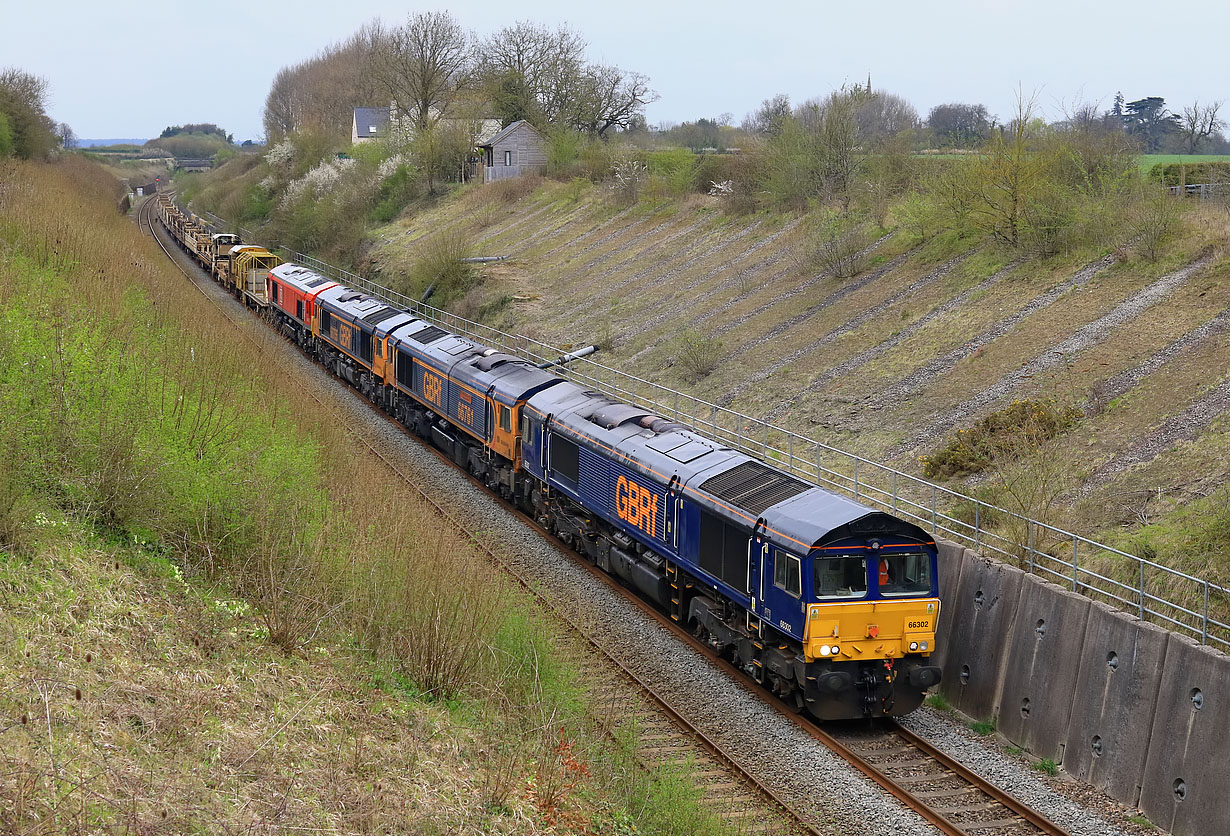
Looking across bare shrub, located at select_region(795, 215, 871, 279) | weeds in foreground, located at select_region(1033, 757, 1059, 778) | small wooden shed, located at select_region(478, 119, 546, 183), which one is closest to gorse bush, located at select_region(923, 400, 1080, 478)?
weeds in foreground, located at select_region(1033, 757, 1059, 778)

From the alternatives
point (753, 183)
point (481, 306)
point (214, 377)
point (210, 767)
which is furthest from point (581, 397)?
point (753, 183)

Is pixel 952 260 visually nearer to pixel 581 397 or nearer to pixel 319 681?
pixel 581 397

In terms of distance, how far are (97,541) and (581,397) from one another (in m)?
11.1

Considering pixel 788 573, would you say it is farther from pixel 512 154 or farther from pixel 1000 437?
pixel 512 154

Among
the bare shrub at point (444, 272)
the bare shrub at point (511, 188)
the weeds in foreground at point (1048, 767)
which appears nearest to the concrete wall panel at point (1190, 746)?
the weeds in foreground at point (1048, 767)

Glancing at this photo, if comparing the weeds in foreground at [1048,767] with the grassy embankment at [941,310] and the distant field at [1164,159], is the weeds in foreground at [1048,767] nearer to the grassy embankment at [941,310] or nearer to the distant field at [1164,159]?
the grassy embankment at [941,310]

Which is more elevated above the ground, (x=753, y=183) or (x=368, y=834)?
(x=753, y=183)

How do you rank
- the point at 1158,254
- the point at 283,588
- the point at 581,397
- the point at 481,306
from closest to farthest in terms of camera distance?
1. the point at 283,588
2. the point at 581,397
3. the point at 1158,254
4. the point at 481,306

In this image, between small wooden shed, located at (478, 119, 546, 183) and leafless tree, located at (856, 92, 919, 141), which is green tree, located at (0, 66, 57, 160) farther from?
leafless tree, located at (856, 92, 919, 141)

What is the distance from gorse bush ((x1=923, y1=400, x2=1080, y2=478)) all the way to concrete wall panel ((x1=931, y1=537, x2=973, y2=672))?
13.8ft

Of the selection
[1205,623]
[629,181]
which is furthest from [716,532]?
[629,181]

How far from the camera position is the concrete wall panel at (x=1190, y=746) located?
39.0ft

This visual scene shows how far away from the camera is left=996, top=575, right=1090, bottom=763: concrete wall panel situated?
1413cm

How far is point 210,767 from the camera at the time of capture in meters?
9.66
